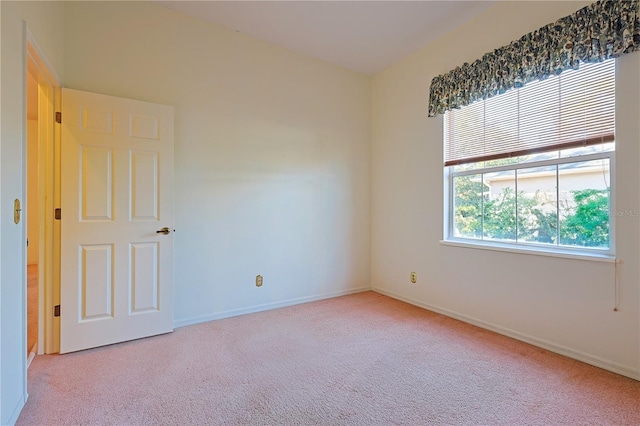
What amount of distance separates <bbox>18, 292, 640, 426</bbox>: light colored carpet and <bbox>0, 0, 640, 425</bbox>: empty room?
2 cm

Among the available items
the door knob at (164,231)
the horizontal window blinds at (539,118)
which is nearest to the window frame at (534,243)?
the horizontal window blinds at (539,118)

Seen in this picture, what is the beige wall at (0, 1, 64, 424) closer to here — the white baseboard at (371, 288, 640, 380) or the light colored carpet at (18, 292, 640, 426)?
the light colored carpet at (18, 292, 640, 426)

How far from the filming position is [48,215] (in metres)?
2.38

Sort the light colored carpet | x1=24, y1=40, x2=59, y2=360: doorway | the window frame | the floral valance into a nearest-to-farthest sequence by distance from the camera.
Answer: the light colored carpet → the floral valance → the window frame → x1=24, y1=40, x2=59, y2=360: doorway

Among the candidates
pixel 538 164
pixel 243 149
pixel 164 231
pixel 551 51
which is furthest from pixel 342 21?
pixel 164 231

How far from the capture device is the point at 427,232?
346 cm

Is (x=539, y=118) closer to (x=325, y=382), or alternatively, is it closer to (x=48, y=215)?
(x=325, y=382)

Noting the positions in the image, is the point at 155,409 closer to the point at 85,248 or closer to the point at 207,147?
the point at 85,248

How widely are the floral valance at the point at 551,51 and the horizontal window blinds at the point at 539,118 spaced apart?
0.40 feet

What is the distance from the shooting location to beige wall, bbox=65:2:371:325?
2738mm

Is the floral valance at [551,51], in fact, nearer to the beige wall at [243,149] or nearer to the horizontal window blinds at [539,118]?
the horizontal window blinds at [539,118]

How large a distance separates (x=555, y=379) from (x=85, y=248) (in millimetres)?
3561

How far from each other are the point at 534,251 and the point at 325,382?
1.97 metres

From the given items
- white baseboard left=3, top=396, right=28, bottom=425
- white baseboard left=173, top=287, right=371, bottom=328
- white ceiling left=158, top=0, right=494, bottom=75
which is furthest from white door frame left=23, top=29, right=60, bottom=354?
white ceiling left=158, top=0, right=494, bottom=75
